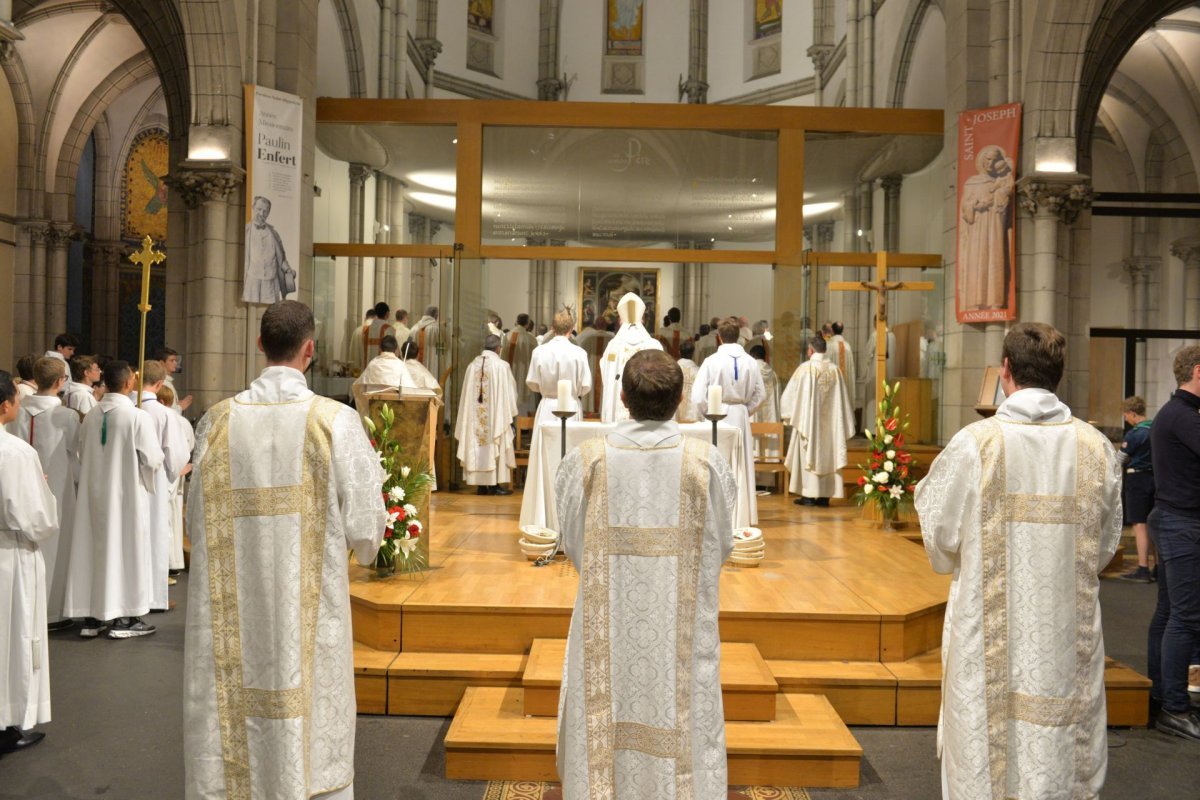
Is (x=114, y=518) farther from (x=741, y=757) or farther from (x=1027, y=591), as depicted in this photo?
(x=1027, y=591)

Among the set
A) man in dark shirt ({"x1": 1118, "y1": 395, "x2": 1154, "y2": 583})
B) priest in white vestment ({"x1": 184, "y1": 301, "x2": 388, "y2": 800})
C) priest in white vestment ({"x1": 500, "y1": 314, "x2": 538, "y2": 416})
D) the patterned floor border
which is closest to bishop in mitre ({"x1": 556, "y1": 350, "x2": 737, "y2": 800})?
priest in white vestment ({"x1": 184, "y1": 301, "x2": 388, "y2": 800})

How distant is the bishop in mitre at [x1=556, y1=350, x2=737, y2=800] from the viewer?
10.3 ft

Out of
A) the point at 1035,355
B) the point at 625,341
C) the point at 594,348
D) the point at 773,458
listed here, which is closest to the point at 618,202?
the point at 594,348

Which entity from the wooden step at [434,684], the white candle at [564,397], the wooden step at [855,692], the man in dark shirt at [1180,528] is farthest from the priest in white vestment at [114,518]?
the man in dark shirt at [1180,528]

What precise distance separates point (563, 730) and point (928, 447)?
8.50 metres

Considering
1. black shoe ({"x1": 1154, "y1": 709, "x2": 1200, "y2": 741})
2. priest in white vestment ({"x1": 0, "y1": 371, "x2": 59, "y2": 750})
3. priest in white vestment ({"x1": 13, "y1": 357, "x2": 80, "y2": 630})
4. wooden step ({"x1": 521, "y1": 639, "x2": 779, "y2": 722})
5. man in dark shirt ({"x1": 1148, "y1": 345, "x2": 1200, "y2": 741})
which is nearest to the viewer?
priest in white vestment ({"x1": 0, "y1": 371, "x2": 59, "y2": 750})

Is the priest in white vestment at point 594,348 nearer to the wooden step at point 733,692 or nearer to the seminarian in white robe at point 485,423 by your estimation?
the seminarian in white robe at point 485,423

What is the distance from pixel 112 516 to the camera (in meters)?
6.16

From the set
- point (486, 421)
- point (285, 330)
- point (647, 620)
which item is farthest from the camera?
point (486, 421)

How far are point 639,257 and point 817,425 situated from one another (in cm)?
277

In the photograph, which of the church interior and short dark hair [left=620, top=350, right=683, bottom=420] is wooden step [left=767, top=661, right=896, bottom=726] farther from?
short dark hair [left=620, top=350, right=683, bottom=420]

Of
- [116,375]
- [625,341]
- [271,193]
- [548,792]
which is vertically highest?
[271,193]

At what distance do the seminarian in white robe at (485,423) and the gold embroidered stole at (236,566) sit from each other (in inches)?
290

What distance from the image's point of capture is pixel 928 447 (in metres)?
11.0
